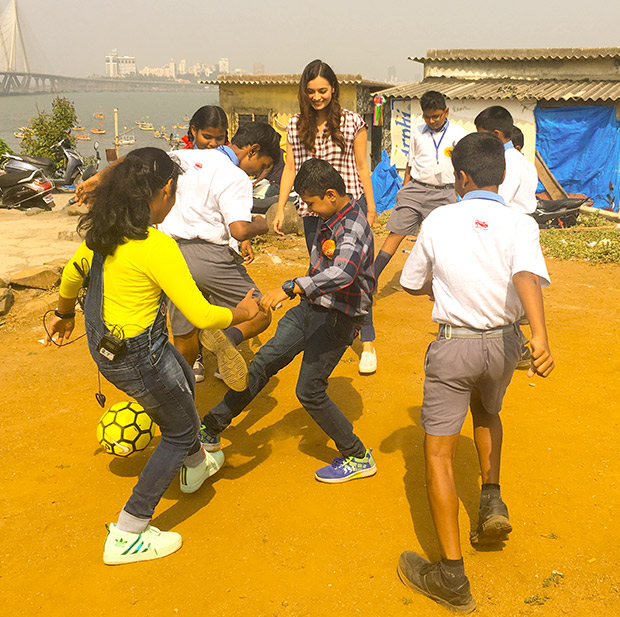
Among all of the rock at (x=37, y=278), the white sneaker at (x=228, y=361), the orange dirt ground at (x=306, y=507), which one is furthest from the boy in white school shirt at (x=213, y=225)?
A: the rock at (x=37, y=278)

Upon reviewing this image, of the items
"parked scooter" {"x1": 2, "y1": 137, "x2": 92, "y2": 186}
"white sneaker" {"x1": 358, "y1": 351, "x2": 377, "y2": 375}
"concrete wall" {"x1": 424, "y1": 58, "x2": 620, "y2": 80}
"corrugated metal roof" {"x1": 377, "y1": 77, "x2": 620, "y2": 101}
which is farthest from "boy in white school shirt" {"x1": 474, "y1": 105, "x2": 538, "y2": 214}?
"concrete wall" {"x1": 424, "y1": 58, "x2": 620, "y2": 80}

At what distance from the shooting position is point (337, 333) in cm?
366

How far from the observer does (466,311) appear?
2.87m

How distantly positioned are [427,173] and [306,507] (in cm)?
401

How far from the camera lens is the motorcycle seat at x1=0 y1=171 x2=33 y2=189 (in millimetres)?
13562

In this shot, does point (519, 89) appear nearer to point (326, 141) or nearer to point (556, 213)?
point (556, 213)

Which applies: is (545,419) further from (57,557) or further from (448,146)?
(57,557)

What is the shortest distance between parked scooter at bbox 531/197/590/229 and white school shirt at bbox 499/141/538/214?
7.38m

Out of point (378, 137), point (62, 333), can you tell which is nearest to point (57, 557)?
point (62, 333)

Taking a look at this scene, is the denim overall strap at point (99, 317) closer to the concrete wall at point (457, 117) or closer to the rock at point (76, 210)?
the rock at point (76, 210)

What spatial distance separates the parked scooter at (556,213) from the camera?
1242cm

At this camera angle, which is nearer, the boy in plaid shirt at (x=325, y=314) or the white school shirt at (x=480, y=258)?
the white school shirt at (x=480, y=258)

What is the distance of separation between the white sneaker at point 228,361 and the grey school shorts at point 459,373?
125 centimetres

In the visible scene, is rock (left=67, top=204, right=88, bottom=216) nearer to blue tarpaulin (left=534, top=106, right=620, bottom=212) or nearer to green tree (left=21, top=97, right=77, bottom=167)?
green tree (left=21, top=97, right=77, bottom=167)
